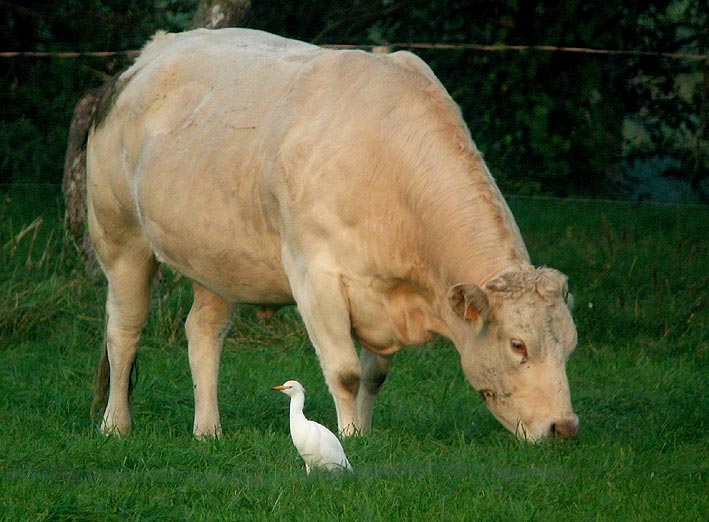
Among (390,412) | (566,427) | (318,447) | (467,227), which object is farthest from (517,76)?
(318,447)

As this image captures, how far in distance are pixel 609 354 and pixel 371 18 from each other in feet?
17.8

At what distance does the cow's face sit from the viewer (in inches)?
252

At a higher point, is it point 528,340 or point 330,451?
point 528,340

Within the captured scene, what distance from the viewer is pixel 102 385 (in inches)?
339

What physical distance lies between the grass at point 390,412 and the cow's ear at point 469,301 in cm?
66

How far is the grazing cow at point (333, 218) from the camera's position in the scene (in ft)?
21.5

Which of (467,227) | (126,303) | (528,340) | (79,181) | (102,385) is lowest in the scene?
(79,181)

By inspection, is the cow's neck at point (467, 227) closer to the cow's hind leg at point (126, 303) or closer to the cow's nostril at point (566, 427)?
the cow's nostril at point (566, 427)

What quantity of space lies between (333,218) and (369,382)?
1159 mm

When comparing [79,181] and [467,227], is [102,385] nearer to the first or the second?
[467,227]

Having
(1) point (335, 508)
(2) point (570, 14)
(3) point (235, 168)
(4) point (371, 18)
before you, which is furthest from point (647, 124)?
(1) point (335, 508)

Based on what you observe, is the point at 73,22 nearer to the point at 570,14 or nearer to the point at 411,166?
the point at 570,14

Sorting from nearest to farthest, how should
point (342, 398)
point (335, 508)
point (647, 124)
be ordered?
point (335, 508) < point (342, 398) < point (647, 124)

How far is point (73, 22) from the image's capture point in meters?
14.6
